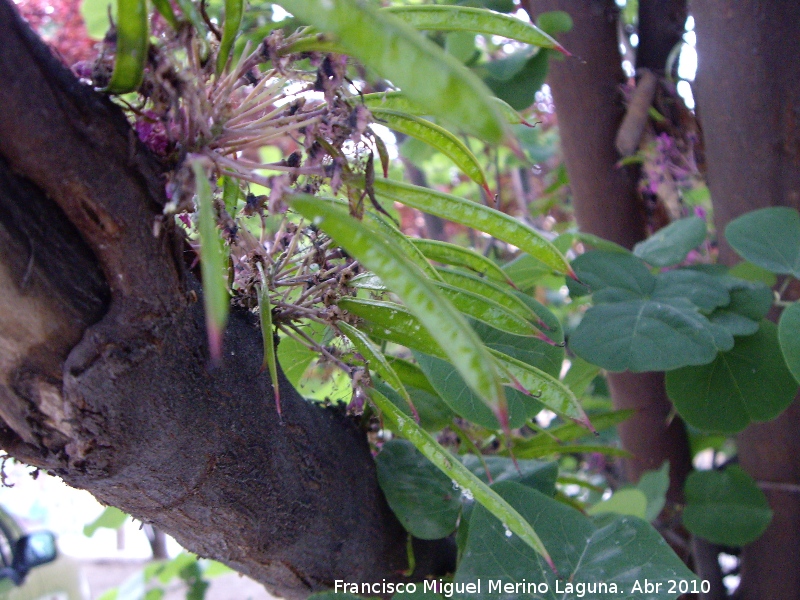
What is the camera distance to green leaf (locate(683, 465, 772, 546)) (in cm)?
112

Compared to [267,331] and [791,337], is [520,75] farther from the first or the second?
[267,331]

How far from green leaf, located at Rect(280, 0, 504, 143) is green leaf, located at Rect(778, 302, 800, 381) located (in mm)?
607

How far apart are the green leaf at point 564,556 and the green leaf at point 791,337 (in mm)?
256

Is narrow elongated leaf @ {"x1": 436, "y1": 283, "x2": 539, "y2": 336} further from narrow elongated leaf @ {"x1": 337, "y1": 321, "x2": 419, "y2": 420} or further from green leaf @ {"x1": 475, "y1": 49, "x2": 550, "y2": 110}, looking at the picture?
green leaf @ {"x1": 475, "y1": 49, "x2": 550, "y2": 110}

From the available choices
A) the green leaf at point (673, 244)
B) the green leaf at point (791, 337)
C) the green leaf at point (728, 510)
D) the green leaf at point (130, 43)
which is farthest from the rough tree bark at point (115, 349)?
the green leaf at point (728, 510)

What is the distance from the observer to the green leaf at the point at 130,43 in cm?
37

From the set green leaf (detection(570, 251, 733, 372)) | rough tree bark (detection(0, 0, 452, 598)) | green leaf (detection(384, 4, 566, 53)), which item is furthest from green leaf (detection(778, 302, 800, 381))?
rough tree bark (detection(0, 0, 452, 598))

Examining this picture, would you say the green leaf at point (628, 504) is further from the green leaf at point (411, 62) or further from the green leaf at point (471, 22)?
the green leaf at point (411, 62)

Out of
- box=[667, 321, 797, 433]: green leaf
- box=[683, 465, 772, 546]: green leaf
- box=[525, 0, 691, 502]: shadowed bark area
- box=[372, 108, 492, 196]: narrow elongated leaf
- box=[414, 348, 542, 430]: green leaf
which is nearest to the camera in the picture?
box=[372, 108, 492, 196]: narrow elongated leaf

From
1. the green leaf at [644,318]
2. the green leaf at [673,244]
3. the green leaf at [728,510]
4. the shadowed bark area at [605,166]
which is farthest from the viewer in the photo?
the shadowed bark area at [605,166]

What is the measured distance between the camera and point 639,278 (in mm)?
934

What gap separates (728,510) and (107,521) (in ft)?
3.74

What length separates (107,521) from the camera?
1.08m

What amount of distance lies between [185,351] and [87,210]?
0.43 ft
